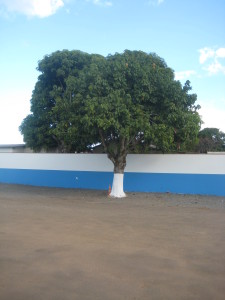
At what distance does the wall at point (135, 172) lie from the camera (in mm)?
17250

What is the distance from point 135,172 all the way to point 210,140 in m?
16.1

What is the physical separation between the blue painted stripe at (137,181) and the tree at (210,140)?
13.9m

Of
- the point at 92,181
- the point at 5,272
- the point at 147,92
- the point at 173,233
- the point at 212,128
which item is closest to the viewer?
the point at 5,272

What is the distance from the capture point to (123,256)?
18.9 feet

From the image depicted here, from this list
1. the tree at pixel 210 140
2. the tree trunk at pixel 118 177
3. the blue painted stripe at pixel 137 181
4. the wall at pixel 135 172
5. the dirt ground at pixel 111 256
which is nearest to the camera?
the dirt ground at pixel 111 256

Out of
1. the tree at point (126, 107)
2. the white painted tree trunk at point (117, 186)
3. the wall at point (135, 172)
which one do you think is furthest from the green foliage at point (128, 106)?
the wall at point (135, 172)

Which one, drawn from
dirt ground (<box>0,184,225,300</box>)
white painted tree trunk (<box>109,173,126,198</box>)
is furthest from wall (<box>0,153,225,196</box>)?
dirt ground (<box>0,184,225,300</box>)

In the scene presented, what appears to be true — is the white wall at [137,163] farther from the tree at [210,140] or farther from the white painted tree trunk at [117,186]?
the tree at [210,140]

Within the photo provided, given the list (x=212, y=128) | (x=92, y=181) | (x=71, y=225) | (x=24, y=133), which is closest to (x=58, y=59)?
(x=24, y=133)

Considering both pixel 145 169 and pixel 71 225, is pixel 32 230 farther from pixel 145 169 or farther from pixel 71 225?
pixel 145 169

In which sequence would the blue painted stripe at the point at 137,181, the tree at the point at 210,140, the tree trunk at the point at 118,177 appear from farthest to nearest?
the tree at the point at 210,140 < the blue painted stripe at the point at 137,181 < the tree trunk at the point at 118,177

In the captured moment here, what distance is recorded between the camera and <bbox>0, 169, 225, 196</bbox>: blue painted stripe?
56.2 feet

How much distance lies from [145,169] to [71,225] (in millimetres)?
10394

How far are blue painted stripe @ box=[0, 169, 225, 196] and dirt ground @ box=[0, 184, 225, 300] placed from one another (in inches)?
253
